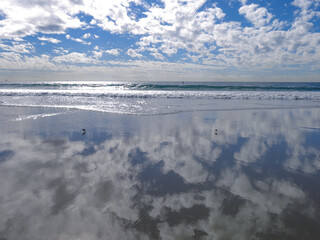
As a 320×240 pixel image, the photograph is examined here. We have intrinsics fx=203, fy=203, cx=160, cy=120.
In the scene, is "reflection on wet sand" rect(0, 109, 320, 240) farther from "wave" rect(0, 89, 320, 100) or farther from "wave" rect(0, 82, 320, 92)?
"wave" rect(0, 82, 320, 92)

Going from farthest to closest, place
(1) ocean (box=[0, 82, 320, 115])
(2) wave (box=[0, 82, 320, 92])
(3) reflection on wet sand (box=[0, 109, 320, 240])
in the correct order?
(2) wave (box=[0, 82, 320, 92]) < (1) ocean (box=[0, 82, 320, 115]) < (3) reflection on wet sand (box=[0, 109, 320, 240])

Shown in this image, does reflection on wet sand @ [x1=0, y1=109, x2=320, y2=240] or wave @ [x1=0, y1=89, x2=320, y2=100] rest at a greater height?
wave @ [x1=0, y1=89, x2=320, y2=100]

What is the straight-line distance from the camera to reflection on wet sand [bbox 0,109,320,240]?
10.9 ft

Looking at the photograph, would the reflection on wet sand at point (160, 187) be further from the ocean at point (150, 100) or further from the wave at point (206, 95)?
the wave at point (206, 95)

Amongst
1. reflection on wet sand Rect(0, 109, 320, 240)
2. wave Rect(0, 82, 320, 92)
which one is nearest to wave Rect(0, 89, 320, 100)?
wave Rect(0, 82, 320, 92)

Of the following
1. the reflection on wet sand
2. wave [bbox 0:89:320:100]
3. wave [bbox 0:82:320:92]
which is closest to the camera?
the reflection on wet sand

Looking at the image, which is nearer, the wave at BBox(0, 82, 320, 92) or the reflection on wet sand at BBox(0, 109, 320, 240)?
the reflection on wet sand at BBox(0, 109, 320, 240)

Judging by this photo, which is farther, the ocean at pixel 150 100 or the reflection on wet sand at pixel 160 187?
the ocean at pixel 150 100

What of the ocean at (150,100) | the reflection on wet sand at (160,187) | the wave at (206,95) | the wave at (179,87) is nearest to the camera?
the reflection on wet sand at (160,187)

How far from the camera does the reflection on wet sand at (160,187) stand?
3.31 meters

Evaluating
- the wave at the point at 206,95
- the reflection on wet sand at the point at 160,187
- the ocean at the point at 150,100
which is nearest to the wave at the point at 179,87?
the ocean at the point at 150,100

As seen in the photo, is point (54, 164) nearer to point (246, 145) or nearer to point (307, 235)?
point (307, 235)

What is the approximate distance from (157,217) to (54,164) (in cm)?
374

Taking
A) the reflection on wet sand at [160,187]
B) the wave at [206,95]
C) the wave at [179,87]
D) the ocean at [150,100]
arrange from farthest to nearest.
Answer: the wave at [179,87], the wave at [206,95], the ocean at [150,100], the reflection on wet sand at [160,187]
